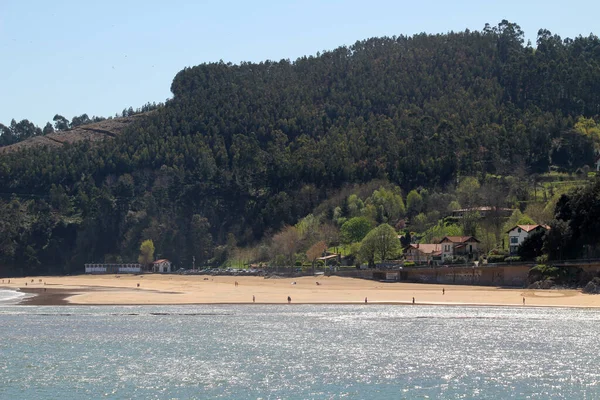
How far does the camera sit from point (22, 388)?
37.6 meters

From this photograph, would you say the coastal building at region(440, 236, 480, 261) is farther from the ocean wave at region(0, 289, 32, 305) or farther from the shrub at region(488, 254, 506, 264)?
the ocean wave at region(0, 289, 32, 305)

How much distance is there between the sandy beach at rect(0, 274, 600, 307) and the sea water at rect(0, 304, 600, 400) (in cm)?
589

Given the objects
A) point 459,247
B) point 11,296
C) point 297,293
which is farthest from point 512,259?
point 11,296

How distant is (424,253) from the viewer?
99938mm

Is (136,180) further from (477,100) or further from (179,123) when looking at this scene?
(477,100)

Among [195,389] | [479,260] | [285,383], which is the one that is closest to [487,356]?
[285,383]

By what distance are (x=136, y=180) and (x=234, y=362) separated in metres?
139

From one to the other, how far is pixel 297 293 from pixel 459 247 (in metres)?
23.5

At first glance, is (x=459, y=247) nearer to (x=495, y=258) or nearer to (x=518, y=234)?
(x=518, y=234)

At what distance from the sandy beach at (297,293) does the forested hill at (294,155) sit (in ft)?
141

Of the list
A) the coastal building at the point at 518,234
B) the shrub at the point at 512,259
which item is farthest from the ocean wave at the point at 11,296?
the coastal building at the point at 518,234

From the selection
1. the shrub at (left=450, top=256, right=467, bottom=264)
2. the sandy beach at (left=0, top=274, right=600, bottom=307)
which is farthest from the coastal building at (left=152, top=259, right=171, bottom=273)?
the shrub at (left=450, top=256, right=467, bottom=264)

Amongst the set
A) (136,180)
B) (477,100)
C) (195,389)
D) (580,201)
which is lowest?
(195,389)

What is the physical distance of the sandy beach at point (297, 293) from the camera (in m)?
72.4
